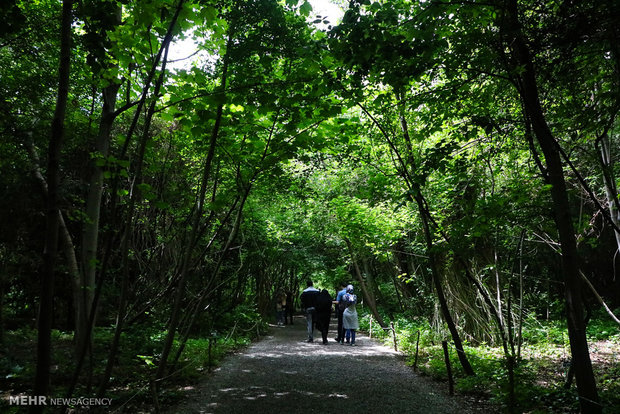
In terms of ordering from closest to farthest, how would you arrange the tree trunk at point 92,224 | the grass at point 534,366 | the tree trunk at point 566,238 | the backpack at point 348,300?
the tree trunk at point 566,238
the tree trunk at point 92,224
the grass at point 534,366
the backpack at point 348,300

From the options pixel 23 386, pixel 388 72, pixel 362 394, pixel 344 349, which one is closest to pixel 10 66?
pixel 23 386

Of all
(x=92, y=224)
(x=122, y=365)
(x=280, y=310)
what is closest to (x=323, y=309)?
(x=122, y=365)

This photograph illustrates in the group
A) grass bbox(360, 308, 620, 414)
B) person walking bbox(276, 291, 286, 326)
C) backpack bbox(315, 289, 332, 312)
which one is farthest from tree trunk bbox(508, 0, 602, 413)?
person walking bbox(276, 291, 286, 326)

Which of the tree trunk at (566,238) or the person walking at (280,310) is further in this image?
the person walking at (280,310)

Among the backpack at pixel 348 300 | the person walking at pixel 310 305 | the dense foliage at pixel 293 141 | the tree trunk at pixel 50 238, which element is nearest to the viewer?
the tree trunk at pixel 50 238

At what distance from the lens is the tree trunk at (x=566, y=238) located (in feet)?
12.5

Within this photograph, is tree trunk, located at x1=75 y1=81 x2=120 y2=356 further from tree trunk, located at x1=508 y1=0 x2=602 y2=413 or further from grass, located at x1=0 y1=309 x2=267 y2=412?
tree trunk, located at x1=508 y1=0 x2=602 y2=413

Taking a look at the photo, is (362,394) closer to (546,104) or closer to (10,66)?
(546,104)

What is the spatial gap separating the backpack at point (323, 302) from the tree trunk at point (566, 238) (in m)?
8.15

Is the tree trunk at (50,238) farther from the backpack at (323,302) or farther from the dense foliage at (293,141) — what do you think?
the backpack at (323,302)

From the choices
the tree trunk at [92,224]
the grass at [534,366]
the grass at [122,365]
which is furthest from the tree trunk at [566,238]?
the grass at [122,365]

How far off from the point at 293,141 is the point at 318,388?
4162mm

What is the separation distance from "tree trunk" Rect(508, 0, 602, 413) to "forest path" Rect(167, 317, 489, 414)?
5.05ft

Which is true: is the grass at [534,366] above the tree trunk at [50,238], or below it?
below
